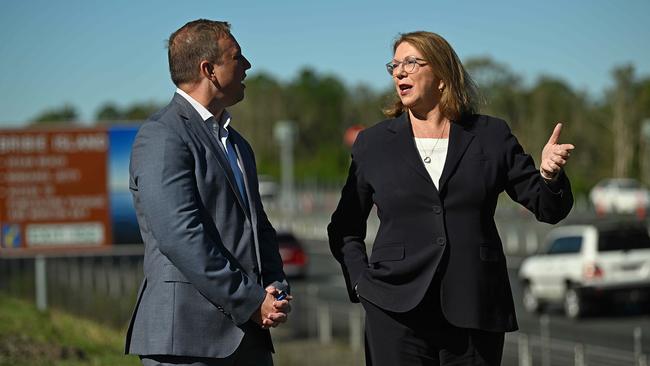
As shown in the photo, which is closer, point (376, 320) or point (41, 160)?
point (376, 320)

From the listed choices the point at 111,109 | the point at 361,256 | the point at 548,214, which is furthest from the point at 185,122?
the point at 111,109

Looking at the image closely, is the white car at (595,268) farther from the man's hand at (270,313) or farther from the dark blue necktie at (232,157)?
the man's hand at (270,313)

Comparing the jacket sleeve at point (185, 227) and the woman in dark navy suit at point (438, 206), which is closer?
the jacket sleeve at point (185, 227)

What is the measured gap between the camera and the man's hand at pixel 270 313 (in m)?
4.94

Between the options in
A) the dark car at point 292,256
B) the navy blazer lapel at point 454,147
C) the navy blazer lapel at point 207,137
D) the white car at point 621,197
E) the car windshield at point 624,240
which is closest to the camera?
the navy blazer lapel at point 207,137

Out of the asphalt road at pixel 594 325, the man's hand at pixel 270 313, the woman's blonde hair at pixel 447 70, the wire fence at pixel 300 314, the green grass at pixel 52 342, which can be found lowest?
the asphalt road at pixel 594 325

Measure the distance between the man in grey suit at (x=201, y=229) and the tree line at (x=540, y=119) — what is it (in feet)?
91.5

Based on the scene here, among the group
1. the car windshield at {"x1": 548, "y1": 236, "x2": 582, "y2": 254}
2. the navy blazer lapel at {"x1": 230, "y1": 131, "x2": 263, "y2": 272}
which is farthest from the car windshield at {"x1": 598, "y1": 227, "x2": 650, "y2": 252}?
the navy blazer lapel at {"x1": 230, "y1": 131, "x2": 263, "y2": 272}

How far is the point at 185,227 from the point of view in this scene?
4.81 meters

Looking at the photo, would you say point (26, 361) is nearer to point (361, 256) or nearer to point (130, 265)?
point (361, 256)

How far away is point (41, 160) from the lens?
82.7 feet

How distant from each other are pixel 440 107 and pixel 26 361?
6.53 meters

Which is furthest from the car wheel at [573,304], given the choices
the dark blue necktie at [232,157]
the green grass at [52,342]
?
the dark blue necktie at [232,157]

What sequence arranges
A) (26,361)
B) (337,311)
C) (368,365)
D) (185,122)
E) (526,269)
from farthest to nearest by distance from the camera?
(526,269) → (337,311) → (26,361) → (368,365) → (185,122)
